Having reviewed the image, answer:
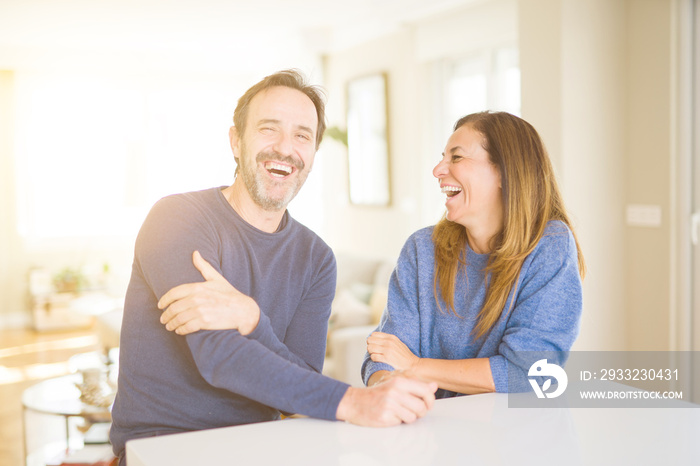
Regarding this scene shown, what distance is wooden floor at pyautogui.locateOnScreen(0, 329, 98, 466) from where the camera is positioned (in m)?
3.83

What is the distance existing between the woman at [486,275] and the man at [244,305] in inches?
9.1

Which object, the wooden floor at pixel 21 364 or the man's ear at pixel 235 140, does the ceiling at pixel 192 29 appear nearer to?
the wooden floor at pixel 21 364

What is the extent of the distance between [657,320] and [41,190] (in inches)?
246

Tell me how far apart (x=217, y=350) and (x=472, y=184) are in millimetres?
768

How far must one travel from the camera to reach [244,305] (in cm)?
138

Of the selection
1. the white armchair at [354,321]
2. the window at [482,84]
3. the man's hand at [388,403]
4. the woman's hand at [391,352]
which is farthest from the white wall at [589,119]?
the man's hand at [388,403]

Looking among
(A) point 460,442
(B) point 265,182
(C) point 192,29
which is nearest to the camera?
(A) point 460,442

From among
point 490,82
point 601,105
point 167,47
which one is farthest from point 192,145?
point 601,105

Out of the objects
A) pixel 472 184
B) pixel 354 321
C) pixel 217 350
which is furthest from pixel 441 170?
pixel 354 321

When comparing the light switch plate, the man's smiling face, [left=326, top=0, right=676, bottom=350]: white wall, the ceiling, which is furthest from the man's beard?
the ceiling

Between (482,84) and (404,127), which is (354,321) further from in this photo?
(404,127)

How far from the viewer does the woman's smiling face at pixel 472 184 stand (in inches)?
66.9

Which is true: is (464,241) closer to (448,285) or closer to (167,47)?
(448,285)

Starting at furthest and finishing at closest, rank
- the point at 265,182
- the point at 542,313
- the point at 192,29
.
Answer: the point at 192,29 → the point at 265,182 → the point at 542,313
